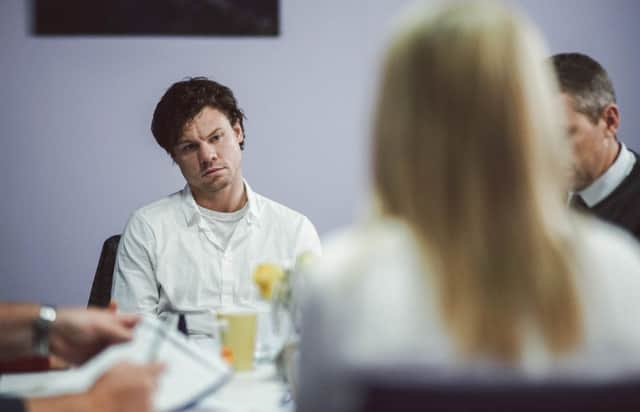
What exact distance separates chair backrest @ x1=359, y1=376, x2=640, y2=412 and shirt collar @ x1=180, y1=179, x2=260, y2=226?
1.72 m

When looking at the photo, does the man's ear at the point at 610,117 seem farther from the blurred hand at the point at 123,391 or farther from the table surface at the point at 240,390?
the blurred hand at the point at 123,391

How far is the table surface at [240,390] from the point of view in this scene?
120cm

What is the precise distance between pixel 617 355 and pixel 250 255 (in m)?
1.64

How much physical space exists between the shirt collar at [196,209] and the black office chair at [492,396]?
67.6 inches

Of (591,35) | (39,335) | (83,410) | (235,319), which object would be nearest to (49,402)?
(83,410)

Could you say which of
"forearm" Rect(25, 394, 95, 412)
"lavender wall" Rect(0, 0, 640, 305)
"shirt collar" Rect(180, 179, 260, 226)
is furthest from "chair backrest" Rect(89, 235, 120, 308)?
"forearm" Rect(25, 394, 95, 412)

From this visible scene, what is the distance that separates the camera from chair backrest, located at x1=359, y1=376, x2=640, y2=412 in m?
0.68

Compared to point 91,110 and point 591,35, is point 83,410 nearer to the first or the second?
point 91,110

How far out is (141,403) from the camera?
3.38 ft

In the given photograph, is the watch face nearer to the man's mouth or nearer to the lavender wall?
the man's mouth

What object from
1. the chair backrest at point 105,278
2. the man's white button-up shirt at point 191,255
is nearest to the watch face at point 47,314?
the man's white button-up shirt at point 191,255

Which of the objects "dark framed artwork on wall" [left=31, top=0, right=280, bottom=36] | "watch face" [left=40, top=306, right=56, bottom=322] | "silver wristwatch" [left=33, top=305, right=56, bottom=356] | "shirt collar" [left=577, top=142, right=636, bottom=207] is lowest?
"silver wristwatch" [left=33, top=305, right=56, bottom=356]

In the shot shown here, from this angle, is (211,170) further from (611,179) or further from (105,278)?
(611,179)

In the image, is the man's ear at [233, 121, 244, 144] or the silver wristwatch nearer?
the silver wristwatch
